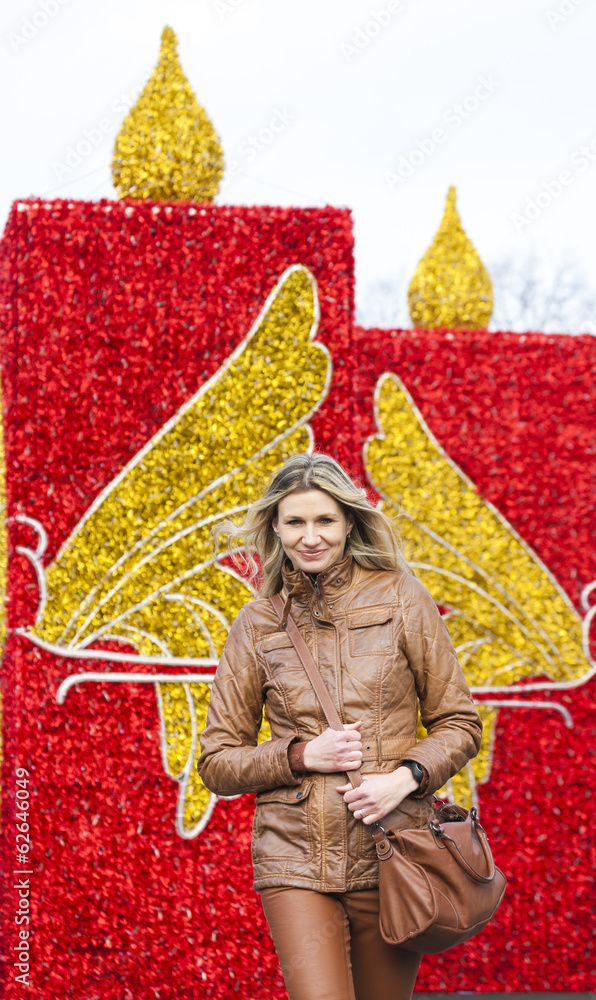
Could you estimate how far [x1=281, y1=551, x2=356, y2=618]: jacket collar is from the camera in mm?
2445

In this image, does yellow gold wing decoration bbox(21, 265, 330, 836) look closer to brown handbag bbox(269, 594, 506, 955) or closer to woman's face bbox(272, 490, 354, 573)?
woman's face bbox(272, 490, 354, 573)

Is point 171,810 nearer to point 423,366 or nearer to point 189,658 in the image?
point 189,658

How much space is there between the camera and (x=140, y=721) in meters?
3.81

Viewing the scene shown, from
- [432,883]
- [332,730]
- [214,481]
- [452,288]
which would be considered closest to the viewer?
[432,883]

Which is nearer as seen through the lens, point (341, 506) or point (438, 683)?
point (438, 683)

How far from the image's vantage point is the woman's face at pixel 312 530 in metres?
2.44

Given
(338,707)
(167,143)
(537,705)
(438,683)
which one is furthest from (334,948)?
(167,143)

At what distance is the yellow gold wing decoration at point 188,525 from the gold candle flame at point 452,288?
1.02m

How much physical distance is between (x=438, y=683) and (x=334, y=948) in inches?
26.9

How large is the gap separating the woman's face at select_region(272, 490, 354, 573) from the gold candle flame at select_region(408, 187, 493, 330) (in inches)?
100

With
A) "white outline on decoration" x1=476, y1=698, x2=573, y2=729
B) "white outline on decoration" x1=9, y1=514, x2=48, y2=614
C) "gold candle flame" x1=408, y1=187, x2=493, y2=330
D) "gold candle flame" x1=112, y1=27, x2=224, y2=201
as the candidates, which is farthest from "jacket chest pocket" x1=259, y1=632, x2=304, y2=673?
"gold candle flame" x1=408, y1=187, x2=493, y2=330

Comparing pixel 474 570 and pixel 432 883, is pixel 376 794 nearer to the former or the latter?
pixel 432 883

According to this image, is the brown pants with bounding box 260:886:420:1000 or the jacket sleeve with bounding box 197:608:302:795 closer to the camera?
the brown pants with bounding box 260:886:420:1000

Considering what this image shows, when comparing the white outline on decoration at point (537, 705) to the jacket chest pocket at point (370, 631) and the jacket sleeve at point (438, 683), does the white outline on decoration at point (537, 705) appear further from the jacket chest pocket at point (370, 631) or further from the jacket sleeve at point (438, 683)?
the jacket chest pocket at point (370, 631)
